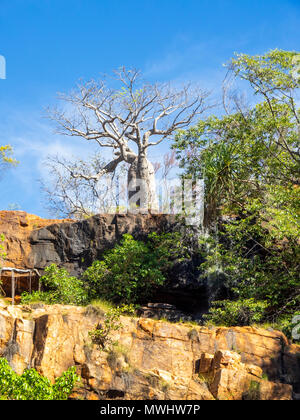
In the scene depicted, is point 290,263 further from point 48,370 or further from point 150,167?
point 150,167

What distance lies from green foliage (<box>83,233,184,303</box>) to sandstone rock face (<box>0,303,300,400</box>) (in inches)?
126

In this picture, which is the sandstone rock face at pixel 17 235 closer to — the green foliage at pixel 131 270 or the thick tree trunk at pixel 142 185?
the green foliage at pixel 131 270

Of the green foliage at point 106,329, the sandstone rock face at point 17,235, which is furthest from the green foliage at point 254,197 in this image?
the sandstone rock face at point 17,235

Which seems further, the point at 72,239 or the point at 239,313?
the point at 72,239

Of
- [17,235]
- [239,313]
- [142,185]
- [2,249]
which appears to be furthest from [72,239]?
[142,185]

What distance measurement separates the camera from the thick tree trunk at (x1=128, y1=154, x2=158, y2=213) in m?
23.1

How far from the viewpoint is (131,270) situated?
50.6ft

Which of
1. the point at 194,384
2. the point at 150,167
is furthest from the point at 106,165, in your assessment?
the point at 194,384

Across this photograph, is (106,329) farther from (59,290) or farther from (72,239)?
(72,239)

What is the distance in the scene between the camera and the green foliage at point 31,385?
30.2 feet

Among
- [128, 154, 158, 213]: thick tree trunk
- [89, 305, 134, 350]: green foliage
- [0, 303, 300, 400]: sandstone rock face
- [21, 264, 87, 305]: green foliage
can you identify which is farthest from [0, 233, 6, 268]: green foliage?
[128, 154, 158, 213]: thick tree trunk

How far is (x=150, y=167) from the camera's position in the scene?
77.9 feet

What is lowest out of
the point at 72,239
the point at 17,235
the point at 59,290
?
the point at 59,290

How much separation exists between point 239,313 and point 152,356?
344 centimetres
